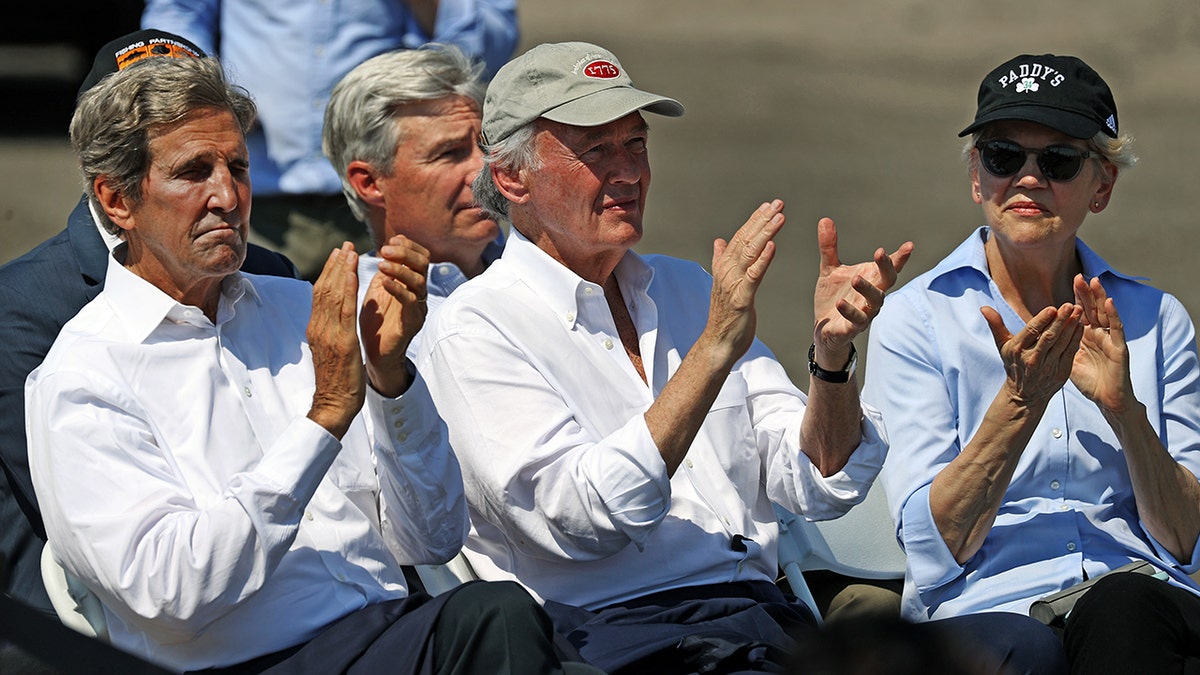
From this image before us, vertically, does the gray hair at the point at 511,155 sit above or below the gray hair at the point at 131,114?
above

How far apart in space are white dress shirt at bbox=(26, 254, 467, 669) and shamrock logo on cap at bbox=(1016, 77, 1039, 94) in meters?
1.43

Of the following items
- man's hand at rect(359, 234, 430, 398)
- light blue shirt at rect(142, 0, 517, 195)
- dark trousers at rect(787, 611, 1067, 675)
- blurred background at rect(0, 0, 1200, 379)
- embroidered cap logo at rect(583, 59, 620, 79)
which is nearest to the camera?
dark trousers at rect(787, 611, 1067, 675)

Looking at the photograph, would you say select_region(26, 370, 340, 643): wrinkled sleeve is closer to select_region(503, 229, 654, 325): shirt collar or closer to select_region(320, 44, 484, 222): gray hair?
select_region(503, 229, 654, 325): shirt collar

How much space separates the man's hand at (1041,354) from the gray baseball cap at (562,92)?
0.80 m

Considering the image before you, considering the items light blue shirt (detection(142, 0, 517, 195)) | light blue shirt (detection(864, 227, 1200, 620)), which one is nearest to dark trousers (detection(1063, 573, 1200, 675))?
light blue shirt (detection(864, 227, 1200, 620))

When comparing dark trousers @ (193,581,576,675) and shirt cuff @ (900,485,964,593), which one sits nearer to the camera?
dark trousers @ (193,581,576,675)

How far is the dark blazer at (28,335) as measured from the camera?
3148 millimetres

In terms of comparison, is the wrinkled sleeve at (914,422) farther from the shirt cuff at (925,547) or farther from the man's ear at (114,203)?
the man's ear at (114,203)

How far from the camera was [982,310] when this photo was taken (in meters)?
3.29

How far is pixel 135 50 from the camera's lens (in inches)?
142

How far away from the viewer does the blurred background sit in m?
8.44

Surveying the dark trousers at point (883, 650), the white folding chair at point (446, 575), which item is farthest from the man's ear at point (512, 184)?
the dark trousers at point (883, 650)

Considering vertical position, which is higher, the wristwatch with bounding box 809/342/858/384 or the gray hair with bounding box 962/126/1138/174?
the gray hair with bounding box 962/126/1138/174

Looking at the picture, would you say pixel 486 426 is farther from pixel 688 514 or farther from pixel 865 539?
pixel 865 539
